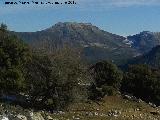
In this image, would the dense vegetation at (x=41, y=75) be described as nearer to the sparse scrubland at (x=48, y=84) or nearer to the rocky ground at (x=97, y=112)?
the sparse scrubland at (x=48, y=84)

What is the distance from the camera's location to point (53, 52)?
62.2 m

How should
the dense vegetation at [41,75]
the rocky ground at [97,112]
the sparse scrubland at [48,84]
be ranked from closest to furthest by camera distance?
1. the rocky ground at [97,112]
2. the sparse scrubland at [48,84]
3. the dense vegetation at [41,75]

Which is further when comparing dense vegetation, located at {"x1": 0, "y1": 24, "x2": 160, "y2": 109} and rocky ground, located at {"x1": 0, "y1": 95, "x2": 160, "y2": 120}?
dense vegetation, located at {"x1": 0, "y1": 24, "x2": 160, "y2": 109}

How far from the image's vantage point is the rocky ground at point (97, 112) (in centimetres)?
4624

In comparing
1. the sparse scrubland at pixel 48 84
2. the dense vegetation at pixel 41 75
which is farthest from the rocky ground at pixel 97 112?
the dense vegetation at pixel 41 75

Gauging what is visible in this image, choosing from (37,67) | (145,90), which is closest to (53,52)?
(37,67)

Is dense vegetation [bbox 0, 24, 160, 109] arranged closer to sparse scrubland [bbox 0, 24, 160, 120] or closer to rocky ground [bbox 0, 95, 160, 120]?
sparse scrubland [bbox 0, 24, 160, 120]

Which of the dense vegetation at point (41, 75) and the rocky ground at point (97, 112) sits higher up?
the dense vegetation at point (41, 75)

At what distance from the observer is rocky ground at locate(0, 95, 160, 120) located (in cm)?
4624

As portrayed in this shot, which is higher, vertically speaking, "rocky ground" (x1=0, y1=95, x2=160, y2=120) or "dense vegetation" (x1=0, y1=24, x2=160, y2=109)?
"dense vegetation" (x1=0, y1=24, x2=160, y2=109)

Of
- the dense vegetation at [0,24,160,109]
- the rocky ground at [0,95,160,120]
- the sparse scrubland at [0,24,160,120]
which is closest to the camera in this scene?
the rocky ground at [0,95,160,120]

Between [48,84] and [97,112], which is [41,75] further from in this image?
[97,112]

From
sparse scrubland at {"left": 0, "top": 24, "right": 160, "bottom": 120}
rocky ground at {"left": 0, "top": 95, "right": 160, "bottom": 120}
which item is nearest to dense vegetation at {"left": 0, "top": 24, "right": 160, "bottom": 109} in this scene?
sparse scrubland at {"left": 0, "top": 24, "right": 160, "bottom": 120}

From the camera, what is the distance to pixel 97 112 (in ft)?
196
